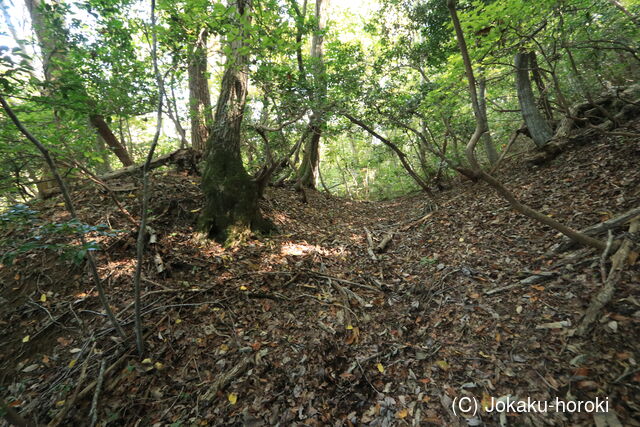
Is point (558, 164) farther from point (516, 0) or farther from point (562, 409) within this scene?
point (562, 409)

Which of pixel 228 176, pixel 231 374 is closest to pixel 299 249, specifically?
pixel 228 176

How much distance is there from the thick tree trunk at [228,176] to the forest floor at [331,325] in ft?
1.26

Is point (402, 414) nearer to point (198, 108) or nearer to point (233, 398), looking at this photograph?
point (233, 398)

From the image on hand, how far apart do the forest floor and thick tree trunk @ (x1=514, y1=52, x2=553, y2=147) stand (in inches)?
53.4

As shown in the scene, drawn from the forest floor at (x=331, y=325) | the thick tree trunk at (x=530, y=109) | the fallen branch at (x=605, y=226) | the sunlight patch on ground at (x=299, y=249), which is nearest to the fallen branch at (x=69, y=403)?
the forest floor at (x=331, y=325)

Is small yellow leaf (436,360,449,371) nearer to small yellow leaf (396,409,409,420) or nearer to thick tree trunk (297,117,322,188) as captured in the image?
small yellow leaf (396,409,409,420)

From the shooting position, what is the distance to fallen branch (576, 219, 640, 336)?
237 cm

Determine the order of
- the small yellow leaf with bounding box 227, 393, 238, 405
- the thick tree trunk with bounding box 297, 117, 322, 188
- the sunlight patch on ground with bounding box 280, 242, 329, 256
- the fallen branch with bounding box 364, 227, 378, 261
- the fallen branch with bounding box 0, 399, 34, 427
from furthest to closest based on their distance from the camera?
the thick tree trunk with bounding box 297, 117, 322, 188 < the fallen branch with bounding box 364, 227, 378, 261 < the sunlight patch on ground with bounding box 280, 242, 329, 256 < the small yellow leaf with bounding box 227, 393, 238, 405 < the fallen branch with bounding box 0, 399, 34, 427

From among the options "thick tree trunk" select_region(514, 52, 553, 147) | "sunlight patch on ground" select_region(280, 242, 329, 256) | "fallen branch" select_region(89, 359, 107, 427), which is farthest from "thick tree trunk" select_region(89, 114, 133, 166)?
"thick tree trunk" select_region(514, 52, 553, 147)

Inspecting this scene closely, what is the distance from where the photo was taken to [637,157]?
13.5 feet

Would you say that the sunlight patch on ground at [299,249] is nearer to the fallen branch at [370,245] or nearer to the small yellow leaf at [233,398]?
the fallen branch at [370,245]

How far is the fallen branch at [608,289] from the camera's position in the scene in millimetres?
2373

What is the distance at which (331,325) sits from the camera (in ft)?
11.0

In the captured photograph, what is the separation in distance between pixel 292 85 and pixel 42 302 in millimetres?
5708
